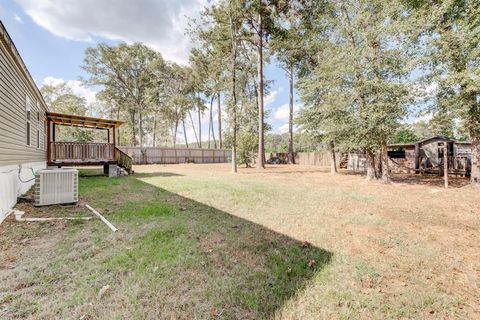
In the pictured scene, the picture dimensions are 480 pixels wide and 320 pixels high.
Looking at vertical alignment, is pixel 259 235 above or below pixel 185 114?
below

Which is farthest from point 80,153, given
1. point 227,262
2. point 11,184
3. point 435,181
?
point 435,181

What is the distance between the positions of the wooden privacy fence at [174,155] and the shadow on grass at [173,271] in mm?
20907

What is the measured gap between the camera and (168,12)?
13.7 m

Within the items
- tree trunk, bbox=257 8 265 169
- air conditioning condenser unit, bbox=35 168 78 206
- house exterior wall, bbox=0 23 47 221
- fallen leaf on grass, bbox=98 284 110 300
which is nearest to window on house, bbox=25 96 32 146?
house exterior wall, bbox=0 23 47 221

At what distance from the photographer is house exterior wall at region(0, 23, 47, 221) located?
4906 mm

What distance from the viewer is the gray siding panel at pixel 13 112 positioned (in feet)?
17.1

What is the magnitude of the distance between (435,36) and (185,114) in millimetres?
34419

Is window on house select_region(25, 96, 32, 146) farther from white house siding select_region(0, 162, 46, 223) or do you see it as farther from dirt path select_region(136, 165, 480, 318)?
dirt path select_region(136, 165, 480, 318)

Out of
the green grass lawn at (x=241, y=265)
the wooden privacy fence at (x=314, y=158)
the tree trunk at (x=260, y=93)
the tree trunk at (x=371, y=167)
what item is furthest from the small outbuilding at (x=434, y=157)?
the green grass lawn at (x=241, y=265)

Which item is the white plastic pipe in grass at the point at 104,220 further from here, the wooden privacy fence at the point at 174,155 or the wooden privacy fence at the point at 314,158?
the wooden privacy fence at the point at 314,158

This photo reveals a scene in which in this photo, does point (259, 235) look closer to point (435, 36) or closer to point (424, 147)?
point (435, 36)

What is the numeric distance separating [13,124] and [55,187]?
2249 mm

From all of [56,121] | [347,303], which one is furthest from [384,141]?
[56,121]

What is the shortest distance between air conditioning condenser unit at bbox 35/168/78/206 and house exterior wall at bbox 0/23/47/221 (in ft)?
1.62
